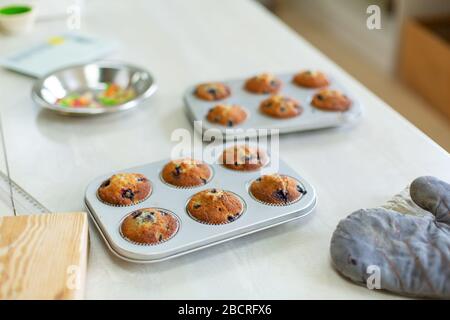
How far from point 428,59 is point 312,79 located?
1522 millimetres

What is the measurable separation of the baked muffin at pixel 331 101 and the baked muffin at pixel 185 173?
32cm

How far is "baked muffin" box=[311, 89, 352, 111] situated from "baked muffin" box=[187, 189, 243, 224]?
372 mm

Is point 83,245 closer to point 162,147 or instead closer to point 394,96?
point 162,147

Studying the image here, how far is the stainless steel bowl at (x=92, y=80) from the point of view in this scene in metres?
1.36

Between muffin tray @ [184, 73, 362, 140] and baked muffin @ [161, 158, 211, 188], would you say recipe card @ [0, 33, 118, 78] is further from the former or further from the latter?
baked muffin @ [161, 158, 211, 188]

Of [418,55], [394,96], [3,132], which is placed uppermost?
[3,132]

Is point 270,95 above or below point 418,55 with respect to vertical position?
above

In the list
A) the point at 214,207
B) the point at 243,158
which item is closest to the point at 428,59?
the point at 243,158

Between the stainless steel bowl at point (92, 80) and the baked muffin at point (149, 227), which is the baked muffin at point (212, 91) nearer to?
the stainless steel bowl at point (92, 80)

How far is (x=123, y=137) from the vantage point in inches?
48.2

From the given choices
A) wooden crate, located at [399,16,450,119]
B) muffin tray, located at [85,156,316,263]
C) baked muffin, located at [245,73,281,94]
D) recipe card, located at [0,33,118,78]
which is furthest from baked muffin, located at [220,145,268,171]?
wooden crate, located at [399,16,450,119]

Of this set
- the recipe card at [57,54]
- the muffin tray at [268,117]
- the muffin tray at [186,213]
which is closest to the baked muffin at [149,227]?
the muffin tray at [186,213]
